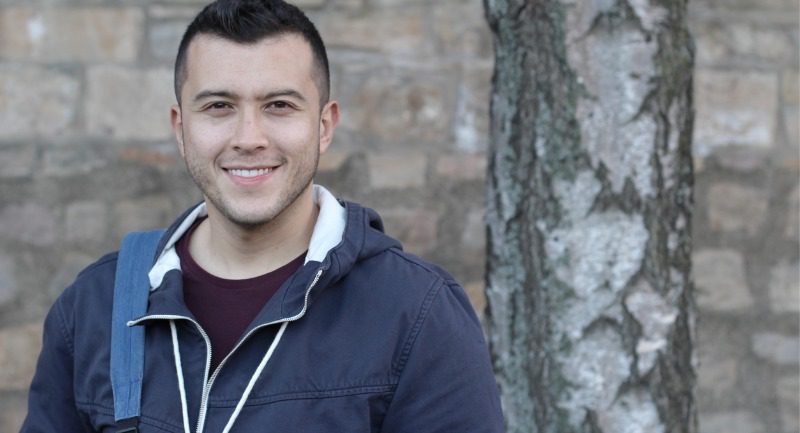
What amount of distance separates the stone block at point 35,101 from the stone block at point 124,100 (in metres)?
0.07

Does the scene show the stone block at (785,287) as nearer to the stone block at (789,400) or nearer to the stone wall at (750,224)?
the stone wall at (750,224)

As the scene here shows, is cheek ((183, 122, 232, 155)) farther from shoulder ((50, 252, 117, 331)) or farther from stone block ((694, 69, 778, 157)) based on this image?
stone block ((694, 69, 778, 157))

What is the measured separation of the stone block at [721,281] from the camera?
4.50 metres

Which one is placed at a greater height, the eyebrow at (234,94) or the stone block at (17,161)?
the eyebrow at (234,94)

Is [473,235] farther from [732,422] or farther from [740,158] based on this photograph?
[732,422]

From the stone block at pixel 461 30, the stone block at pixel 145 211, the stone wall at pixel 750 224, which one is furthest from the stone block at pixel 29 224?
the stone wall at pixel 750 224

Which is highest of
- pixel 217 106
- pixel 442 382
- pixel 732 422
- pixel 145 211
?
pixel 217 106

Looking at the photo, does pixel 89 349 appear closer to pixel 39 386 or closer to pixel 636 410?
pixel 39 386

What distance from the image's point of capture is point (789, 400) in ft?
14.9

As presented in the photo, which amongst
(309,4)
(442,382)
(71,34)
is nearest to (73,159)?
(71,34)

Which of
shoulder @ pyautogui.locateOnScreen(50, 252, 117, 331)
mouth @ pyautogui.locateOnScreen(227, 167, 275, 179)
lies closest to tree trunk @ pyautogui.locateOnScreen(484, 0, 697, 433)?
mouth @ pyautogui.locateOnScreen(227, 167, 275, 179)

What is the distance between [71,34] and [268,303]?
2.67 m

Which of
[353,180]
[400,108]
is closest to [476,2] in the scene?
[400,108]

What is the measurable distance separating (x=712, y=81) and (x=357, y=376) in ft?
9.67
